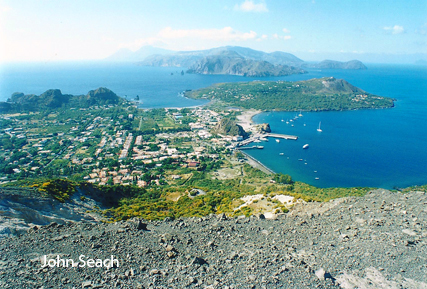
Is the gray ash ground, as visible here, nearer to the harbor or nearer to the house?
the house

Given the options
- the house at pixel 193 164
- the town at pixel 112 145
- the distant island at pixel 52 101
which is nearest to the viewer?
the town at pixel 112 145

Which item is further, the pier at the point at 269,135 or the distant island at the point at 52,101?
the distant island at the point at 52,101

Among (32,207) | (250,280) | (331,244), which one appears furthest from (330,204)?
(32,207)

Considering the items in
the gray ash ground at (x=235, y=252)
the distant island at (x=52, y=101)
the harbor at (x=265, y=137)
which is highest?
the gray ash ground at (x=235, y=252)

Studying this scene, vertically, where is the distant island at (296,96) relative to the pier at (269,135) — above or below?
above

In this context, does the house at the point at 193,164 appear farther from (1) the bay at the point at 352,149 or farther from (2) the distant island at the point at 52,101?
(2) the distant island at the point at 52,101

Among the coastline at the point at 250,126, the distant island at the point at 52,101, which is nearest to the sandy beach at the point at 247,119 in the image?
the coastline at the point at 250,126

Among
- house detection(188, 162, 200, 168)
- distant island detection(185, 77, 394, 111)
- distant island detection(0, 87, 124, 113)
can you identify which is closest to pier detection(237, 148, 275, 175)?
house detection(188, 162, 200, 168)
